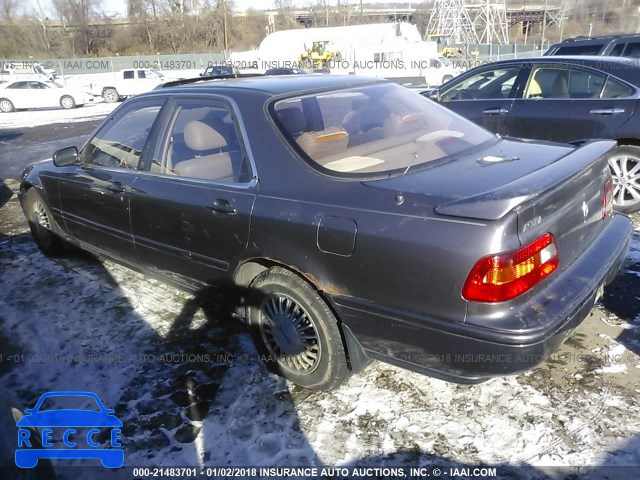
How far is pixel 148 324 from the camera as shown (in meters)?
3.55

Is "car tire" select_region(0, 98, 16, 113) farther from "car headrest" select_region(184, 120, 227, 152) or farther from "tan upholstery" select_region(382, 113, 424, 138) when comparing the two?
"tan upholstery" select_region(382, 113, 424, 138)

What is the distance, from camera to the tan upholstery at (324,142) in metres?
2.65

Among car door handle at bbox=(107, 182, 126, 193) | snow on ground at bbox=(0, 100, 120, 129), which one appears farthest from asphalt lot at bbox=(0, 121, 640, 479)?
snow on ground at bbox=(0, 100, 120, 129)

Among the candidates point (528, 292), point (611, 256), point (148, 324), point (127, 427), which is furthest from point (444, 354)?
point (148, 324)

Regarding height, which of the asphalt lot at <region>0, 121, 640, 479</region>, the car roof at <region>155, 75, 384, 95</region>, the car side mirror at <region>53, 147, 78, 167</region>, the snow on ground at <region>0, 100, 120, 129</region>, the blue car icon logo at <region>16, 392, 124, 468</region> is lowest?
the blue car icon logo at <region>16, 392, 124, 468</region>

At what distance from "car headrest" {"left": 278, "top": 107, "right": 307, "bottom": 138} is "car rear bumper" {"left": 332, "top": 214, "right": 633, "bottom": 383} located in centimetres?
98

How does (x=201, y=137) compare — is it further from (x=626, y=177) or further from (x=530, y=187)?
(x=626, y=177)

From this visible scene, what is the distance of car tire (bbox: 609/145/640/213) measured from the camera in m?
4.88

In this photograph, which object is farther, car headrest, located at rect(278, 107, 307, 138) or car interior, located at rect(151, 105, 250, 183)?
car interior, located at rect(151, 105, 250, 183)

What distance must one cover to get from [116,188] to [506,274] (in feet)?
9.16

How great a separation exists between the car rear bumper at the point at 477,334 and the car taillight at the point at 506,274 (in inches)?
3.8

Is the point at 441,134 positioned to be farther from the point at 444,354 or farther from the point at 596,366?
the point at 596,366

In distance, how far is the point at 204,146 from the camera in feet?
10.3

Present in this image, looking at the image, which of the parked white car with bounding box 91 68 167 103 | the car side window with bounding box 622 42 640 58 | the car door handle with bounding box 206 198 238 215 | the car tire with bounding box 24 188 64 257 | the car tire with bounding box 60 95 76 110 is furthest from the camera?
the parked white car with bounding box 91 68 167 103
